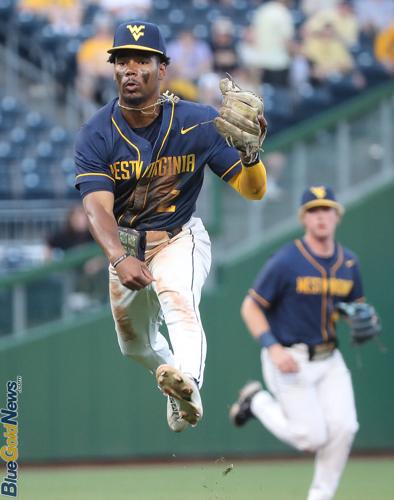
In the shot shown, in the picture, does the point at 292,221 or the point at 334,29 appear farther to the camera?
the point at 334,29

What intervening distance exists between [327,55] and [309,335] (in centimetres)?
721

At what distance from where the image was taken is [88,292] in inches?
438

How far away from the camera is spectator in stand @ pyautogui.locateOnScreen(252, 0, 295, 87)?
46.4 ft

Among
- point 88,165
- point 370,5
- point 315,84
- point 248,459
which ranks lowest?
point 248,459

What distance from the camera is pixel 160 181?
6184 mm

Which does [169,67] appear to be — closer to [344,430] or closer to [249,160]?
[344,430]

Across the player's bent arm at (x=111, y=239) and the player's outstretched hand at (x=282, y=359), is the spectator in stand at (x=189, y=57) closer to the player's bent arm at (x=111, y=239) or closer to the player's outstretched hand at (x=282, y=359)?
the player's outstretched hand at (x=282, y=359)

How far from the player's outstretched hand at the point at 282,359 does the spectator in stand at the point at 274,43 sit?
21.6 ft

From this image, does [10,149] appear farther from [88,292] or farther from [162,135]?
[162,135]

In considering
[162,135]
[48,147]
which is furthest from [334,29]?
[162,135]

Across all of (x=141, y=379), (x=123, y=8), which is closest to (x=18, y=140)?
(x=123, y=8)

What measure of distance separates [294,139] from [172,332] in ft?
18.1

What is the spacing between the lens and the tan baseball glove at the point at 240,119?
571 cm

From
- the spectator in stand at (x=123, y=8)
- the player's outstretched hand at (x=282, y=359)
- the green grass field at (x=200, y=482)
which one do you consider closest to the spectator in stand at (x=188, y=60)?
the spectator in stand at (x=123, y=8)
